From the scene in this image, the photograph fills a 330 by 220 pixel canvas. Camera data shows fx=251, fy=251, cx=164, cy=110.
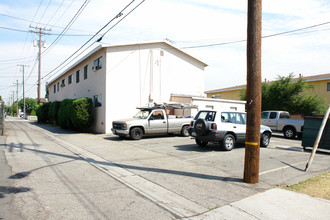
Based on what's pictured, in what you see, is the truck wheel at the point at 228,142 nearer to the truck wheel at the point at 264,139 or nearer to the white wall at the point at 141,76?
the truck wheel at the point at 264,139

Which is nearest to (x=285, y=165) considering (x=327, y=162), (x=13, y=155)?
(x=327, y=162)

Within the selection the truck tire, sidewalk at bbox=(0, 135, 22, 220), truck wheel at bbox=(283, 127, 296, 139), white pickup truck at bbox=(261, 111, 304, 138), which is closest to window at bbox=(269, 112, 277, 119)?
white pickup truck at bbox=(261, 111, 304, 138)

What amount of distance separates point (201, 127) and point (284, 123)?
9376mm

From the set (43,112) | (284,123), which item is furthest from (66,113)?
(284,123)

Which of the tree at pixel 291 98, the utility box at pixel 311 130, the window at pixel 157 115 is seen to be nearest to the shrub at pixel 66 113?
the window at pixel 157 115

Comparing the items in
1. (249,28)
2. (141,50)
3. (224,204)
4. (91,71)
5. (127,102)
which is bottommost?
(224,204)

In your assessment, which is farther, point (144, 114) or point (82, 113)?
point (82, 113)

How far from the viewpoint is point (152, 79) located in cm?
2002

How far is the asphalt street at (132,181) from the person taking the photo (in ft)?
15.3

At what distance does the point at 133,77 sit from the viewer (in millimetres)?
19172

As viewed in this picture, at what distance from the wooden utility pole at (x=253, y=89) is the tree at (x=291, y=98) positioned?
59.9ft

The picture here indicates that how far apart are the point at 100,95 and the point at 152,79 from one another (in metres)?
4.23

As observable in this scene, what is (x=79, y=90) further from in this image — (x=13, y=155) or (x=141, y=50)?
(x=13, y=155)

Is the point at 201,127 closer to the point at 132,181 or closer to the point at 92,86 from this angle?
the point at 132,181
